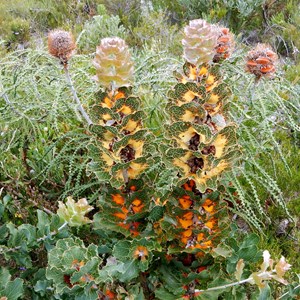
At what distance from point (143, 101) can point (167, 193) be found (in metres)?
1.24

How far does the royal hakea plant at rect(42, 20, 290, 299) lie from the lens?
1.00 metres

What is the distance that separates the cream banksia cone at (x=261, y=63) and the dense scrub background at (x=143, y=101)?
8 centimetres

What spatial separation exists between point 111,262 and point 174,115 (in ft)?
1.56

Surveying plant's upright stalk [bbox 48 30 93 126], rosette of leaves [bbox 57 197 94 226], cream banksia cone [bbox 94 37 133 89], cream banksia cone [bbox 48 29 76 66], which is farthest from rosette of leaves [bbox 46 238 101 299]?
cream banksia cone [bbox 48 29 76 66]

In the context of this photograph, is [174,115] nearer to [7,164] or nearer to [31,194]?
[31,194]

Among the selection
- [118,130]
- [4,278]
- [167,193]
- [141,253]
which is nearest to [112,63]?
[118,130]

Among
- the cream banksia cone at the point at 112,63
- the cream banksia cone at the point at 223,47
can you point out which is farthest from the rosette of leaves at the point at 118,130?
the cream banksia cone at the point at 223,47

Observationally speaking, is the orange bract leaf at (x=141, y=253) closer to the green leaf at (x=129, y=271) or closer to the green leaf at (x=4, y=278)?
the green leaf at (x=129, y=271)

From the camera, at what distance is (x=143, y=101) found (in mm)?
2361

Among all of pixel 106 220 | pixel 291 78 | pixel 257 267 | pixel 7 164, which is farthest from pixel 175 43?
pixel 106 220

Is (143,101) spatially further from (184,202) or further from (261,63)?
(184,202)

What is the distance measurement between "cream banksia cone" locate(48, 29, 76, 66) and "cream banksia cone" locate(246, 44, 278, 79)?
65 cm

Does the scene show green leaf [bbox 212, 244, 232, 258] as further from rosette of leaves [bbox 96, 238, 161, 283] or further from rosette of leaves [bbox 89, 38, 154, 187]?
rosette of leaves [bbox 89, 38, 154, 187]

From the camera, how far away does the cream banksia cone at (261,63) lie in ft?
5.24
